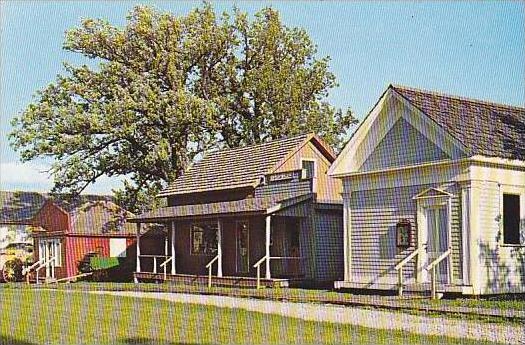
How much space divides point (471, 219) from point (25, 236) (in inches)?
1411

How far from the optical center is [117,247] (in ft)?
135

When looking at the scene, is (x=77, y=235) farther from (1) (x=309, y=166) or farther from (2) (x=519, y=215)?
(2) (x=519, y=215)

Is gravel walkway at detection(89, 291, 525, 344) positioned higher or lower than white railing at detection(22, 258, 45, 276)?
higher

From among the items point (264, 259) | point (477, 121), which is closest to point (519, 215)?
point (477, 121)

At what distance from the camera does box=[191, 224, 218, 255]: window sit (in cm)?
3347

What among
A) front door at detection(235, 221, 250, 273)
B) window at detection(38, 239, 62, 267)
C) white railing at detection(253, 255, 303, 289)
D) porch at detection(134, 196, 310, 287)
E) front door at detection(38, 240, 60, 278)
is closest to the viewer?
white railing at detection(253, 255, 303, 289)

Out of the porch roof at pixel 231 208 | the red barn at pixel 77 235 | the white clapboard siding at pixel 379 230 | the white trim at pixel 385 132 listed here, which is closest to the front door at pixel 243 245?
A: the porch roof at pixel 231 208

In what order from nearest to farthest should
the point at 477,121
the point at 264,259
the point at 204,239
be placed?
1. the point at 477,121
2. the point at 264,259
3. the point at 204,239

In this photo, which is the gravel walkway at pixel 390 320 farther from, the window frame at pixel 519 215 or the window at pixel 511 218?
the window at pixel 511 218

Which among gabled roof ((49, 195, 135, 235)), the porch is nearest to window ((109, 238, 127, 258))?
gabled roof ((49, 195, 135, 235))

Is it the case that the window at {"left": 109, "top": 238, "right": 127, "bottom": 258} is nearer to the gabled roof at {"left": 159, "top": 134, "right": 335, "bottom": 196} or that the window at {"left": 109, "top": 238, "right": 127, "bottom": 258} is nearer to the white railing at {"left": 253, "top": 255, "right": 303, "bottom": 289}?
the gabled roof at {"left": 159, "top": 134, "right": 335, "bottom": 196}

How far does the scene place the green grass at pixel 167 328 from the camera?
12.8 meters

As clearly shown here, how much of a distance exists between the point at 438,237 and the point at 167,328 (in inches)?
385

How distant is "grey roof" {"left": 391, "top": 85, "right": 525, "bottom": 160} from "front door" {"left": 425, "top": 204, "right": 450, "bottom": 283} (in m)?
1.85
